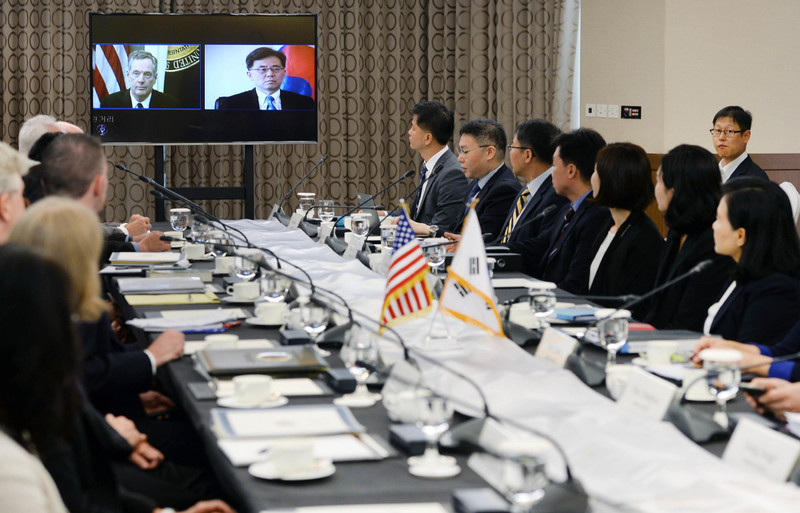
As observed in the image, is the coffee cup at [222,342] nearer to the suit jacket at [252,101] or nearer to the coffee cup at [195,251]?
the coffee cup at [195,251]

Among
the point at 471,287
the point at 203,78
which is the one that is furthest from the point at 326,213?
the point at 471,287

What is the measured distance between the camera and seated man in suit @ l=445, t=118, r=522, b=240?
5156mm

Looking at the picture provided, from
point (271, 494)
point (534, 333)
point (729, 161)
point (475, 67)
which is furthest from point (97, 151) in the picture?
point (475, 67)

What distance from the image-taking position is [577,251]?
384 cm

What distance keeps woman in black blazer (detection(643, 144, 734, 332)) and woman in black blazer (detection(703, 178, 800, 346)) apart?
43 cm

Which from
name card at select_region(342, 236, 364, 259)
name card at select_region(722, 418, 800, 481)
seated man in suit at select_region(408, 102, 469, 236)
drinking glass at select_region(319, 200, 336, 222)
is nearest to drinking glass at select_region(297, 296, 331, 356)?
name card at select_region(722, 418, 800, 481)

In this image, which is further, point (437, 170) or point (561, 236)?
point (437, 170)

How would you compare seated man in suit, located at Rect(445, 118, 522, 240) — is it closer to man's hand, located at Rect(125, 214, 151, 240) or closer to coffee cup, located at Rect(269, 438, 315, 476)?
man's hand, located at Rect(125, 214, 151, 240)

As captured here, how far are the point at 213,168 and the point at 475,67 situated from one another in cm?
214

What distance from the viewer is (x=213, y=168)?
7.31 metres

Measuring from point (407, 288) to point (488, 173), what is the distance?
2904mm

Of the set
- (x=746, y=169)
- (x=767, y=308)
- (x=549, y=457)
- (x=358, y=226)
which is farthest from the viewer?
(x=746, y=169)

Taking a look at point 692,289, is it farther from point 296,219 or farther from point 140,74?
point 140,74

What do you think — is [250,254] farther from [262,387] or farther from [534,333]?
[262,387]
